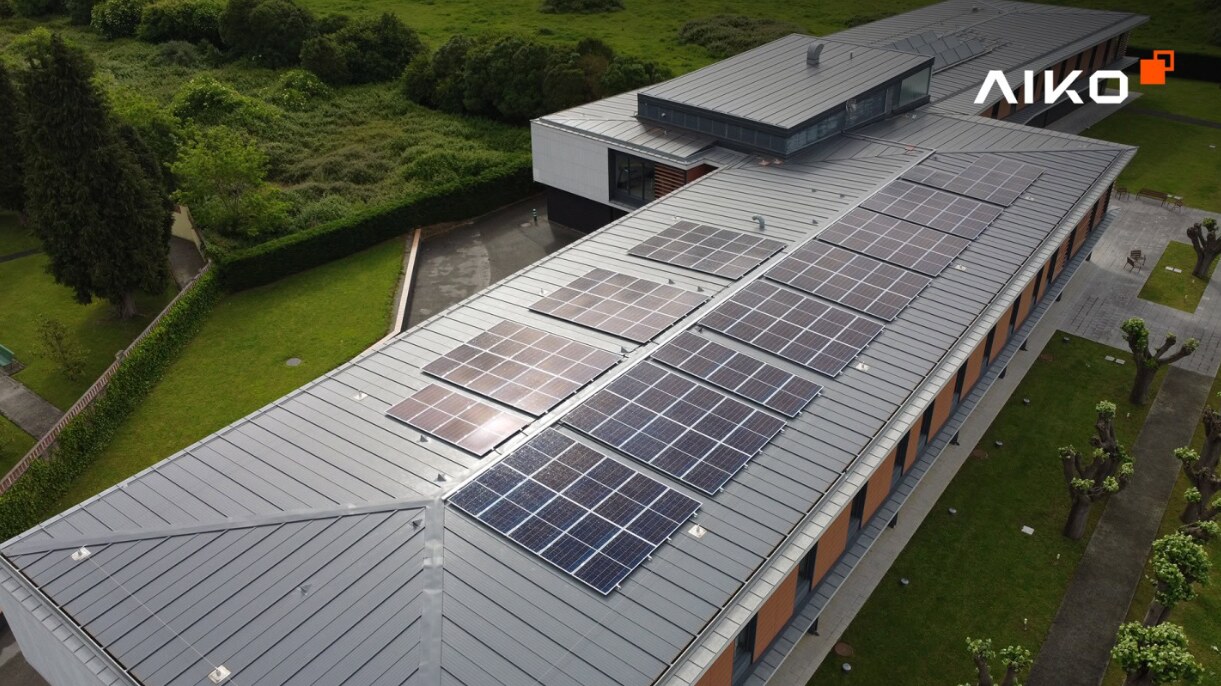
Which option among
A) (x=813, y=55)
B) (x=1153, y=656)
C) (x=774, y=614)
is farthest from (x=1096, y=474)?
(x=813, y=55)

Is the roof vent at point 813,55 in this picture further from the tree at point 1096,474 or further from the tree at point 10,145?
the tree at point 10,145

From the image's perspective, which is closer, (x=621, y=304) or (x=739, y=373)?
(x=739, y=373)

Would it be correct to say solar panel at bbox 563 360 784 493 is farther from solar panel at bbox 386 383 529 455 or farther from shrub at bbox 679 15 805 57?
shrub at bbox 679 15 805 57

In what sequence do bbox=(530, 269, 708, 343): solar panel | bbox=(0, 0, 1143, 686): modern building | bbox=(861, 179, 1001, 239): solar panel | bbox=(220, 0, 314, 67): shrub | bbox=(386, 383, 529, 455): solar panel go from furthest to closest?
bbox=(220, 0, 314, 67): shrub < bbox=(861, 179, 1001, 239): solar panel < bbox=(530, 269, 708, 343): solar panel < bbox=(386, 383, 529, 455): solar panel < bbox=(0, 0, 1143, 686): modern building

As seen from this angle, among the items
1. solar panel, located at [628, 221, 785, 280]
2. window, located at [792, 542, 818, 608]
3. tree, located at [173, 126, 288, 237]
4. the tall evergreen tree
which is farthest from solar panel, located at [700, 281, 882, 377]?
tree, located at [173, 126, 288, 237]

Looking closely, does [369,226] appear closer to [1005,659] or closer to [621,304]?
[621,304]

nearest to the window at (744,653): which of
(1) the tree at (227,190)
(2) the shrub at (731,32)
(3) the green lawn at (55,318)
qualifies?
(3) the green lawn at (55,318)

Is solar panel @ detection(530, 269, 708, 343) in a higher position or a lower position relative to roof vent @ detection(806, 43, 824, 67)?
lower

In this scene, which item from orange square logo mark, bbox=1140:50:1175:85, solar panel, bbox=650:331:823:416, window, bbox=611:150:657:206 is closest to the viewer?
solar panel, bbox=650:331:823:416
